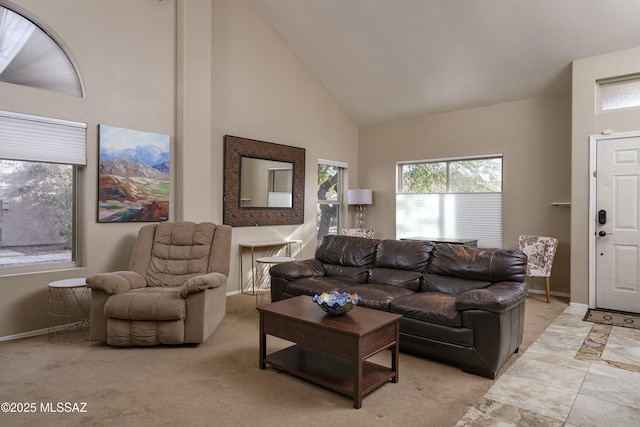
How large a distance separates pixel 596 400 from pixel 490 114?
4.49m

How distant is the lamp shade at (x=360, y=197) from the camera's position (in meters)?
7.03

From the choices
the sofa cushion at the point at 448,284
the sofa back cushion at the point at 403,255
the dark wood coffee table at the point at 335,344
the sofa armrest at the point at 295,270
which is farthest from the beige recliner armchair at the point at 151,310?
the sofa cushion at the point at 448,284

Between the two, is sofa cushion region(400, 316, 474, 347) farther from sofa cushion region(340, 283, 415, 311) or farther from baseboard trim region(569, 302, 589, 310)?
baseboard trim region(569, 302, 589, 310)

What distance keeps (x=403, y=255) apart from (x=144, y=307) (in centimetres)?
248

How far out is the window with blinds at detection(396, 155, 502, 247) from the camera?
19.7 ft

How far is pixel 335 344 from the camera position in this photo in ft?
8.27

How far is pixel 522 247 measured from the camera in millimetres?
5375

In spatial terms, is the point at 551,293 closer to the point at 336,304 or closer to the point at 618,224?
A: the point at 618,224

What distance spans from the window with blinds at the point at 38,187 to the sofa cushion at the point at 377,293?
2.96m

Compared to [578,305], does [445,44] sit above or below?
above

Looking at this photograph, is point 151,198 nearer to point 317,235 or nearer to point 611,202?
point 317,235

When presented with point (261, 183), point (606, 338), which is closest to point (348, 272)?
point (261, 183)

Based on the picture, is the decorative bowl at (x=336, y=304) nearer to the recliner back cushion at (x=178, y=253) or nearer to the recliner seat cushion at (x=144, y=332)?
the recliner seat cushion at (x=144, y=332)

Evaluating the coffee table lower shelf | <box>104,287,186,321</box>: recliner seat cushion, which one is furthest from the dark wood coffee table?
<box>104,287,186,321</box>: recliner seat cushion
